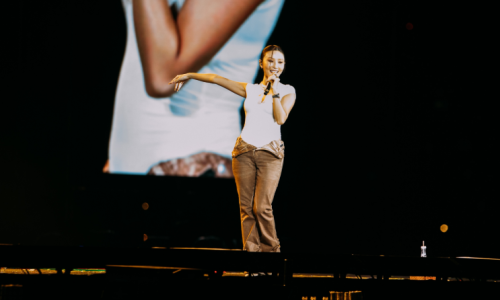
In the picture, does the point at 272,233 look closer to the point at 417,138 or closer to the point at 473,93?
the point at 417,138

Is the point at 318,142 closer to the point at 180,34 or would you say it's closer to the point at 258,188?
the point at 180,34

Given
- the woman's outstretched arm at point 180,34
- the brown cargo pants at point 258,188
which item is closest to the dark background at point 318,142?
the woman's outstretched arm at point 180,34

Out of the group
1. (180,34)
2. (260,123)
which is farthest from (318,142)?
(260,123)

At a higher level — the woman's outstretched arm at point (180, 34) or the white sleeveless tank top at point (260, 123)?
the woman's outstretched arm at point (180, 34)

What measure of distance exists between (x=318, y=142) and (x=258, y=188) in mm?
2631

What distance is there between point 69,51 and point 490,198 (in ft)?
16.5

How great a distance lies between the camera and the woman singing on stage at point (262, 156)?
7.82 ft

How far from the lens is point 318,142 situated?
193 inches

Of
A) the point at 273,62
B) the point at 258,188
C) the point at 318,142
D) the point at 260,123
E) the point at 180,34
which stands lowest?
the point at 258,188

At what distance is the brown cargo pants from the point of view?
2.38 meters

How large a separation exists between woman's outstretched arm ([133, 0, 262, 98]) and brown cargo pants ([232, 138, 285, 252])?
2.46m

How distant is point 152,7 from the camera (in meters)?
4.59

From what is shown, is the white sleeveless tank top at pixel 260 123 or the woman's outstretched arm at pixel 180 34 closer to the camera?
the white sleeveless tank top at pixel 260 123

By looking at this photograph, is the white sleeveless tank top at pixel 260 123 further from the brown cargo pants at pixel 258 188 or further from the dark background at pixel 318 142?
the dark background at pixel 318 142
